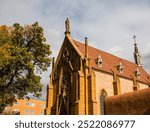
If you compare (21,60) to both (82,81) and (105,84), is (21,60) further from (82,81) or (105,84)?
(105,84)

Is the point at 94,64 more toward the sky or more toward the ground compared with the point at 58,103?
more toward the sky

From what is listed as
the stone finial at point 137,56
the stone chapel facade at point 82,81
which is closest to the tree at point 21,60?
the stone chapel facade at point 82,81

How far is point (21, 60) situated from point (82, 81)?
9.85m

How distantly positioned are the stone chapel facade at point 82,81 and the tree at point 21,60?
6.10m

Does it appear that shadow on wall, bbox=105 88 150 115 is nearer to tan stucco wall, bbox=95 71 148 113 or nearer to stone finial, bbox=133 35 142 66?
tan stucco wall, bbox=95 71 148 113

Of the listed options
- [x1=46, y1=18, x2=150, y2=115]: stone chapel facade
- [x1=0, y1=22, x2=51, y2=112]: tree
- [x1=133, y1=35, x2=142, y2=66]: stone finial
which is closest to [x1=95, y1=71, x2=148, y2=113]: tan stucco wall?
[x1=46, y1=18, x2=150, y2=115]: stone chapel facade

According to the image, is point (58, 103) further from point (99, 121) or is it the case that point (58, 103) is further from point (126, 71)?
point (99, 121)

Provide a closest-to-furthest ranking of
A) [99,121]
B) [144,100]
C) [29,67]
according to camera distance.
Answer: [99,121]
[144,100]
[29,67]

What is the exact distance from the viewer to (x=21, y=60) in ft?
80.3

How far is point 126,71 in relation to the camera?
42156 millimetres

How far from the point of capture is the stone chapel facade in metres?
30.6

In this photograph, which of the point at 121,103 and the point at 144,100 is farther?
the point at 121,103

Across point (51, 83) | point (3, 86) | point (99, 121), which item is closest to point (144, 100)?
point (99, 121)

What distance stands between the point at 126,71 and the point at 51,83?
14.3m
